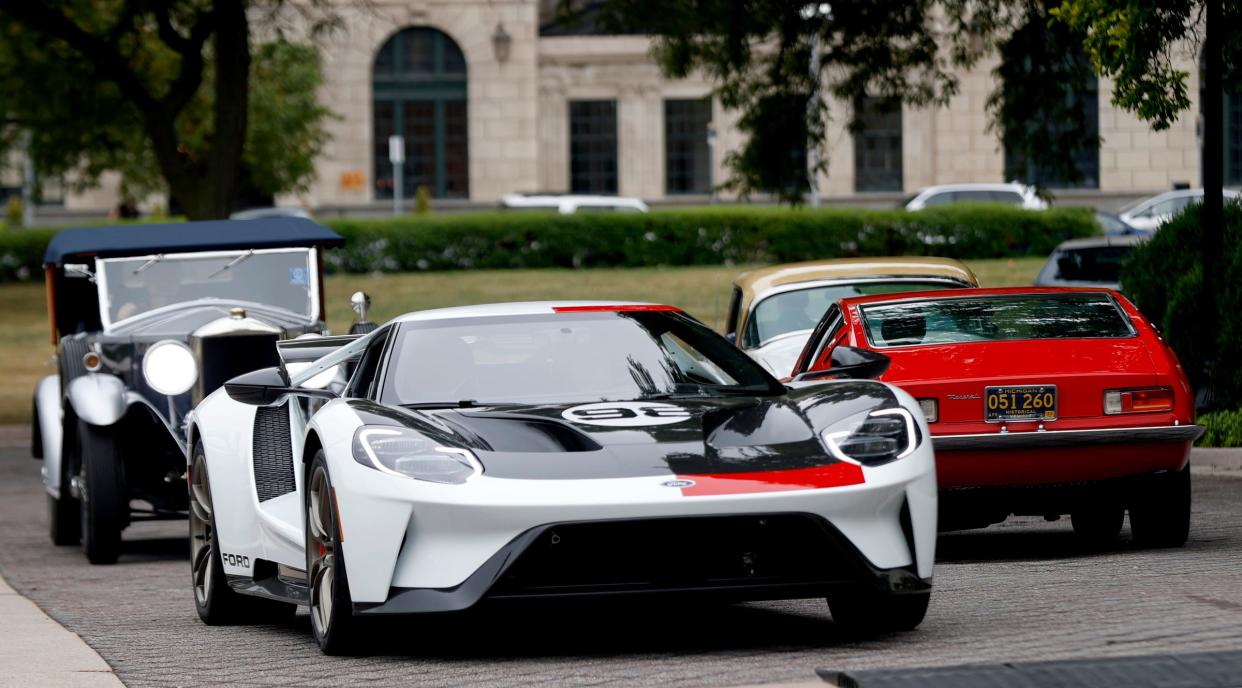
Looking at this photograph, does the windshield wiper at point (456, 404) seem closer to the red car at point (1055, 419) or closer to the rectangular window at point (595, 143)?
the red car at point (1055, 419)

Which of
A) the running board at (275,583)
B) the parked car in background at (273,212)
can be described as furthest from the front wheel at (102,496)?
the parked car in background at (273,212)

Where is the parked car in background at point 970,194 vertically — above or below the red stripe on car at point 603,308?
above

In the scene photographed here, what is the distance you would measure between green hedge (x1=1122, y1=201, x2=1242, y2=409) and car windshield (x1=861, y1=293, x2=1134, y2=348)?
501cm

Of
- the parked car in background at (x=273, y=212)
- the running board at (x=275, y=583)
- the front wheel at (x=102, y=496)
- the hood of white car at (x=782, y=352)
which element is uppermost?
the parked car in background at (x=273, y=212)

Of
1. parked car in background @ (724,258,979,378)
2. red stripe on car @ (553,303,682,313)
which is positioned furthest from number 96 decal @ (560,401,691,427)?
parked car in background @ (724,258,979,378)

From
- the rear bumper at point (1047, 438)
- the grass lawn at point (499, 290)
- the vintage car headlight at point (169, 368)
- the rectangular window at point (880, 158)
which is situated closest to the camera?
the rear bumper at point (1047, 438)

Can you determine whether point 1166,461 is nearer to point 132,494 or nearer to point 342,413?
point 342,413

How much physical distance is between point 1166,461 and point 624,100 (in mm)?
47986

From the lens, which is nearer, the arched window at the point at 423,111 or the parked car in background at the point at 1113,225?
the parked car in background at the point at 1113,225

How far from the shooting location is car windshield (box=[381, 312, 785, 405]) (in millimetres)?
7328

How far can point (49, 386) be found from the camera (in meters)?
14.4

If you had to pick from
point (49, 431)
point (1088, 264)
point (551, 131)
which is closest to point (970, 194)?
point (551, 131)

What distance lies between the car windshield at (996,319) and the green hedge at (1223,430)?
482cm

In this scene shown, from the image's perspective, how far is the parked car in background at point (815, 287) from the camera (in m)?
13.7
